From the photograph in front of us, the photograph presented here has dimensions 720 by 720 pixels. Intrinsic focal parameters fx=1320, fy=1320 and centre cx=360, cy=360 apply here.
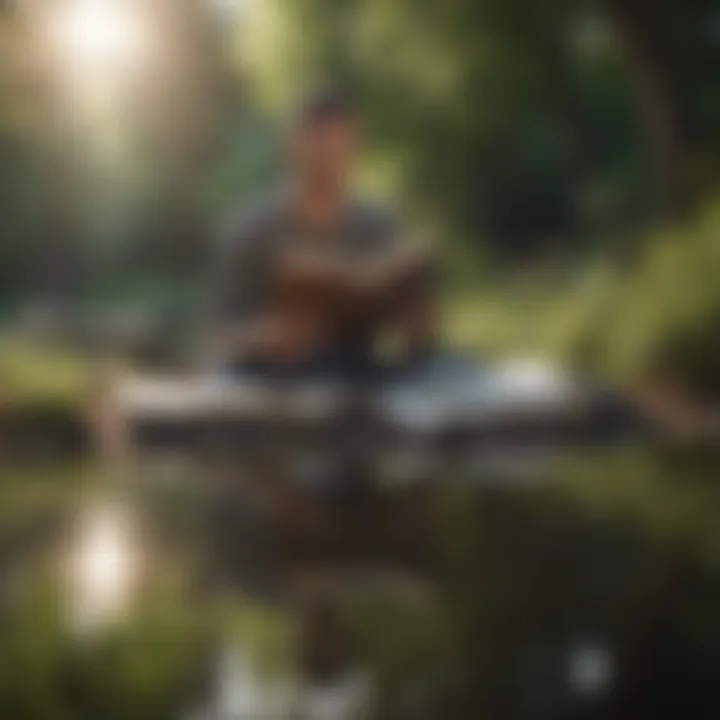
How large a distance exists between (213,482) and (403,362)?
0.26 metres

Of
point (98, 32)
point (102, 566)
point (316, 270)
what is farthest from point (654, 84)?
point (102, 566)

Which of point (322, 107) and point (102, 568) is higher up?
point (322, 107)

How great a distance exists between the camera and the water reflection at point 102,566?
1443 millimetres

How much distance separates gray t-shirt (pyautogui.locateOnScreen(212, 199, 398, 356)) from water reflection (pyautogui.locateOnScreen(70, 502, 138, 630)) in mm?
260

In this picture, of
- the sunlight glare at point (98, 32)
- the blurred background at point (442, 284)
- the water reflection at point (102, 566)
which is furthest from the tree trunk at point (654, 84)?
the water reflection at point (102, 566)

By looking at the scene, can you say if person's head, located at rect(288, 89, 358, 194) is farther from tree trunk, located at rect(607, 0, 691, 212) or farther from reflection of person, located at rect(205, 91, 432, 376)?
tree trunk, located at rect(607, 0, 691, 212)

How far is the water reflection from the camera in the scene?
144 centimetres

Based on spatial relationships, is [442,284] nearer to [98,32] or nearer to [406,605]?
[406,605]

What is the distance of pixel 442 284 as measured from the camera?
5.06ft

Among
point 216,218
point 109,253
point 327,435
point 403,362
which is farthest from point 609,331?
point 109,253

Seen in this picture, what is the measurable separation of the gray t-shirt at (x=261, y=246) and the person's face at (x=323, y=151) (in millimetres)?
40

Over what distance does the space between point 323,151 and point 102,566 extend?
1.76 ft

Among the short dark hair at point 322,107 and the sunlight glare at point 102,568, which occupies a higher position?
the short dark hair at point 322,107

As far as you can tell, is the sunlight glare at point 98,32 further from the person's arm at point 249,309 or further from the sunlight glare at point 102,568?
the sunlight glare at point 102,568
